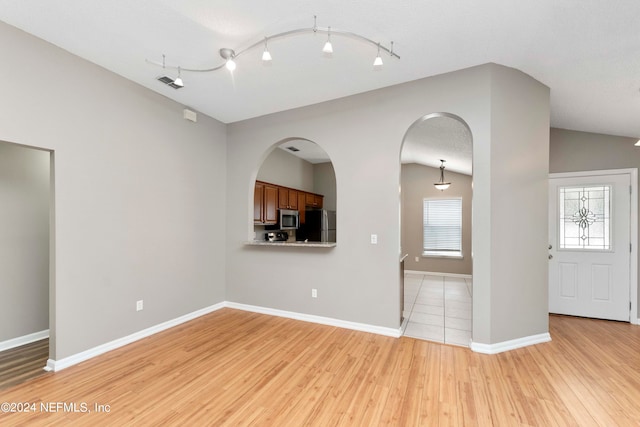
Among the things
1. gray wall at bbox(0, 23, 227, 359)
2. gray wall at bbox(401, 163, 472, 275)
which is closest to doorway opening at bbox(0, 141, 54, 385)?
gray wall at bbox(0, 23, 227, 359)

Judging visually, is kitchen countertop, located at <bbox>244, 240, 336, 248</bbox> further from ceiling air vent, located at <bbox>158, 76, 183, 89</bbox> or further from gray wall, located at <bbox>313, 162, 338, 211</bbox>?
gray wall, located at <bbox>313, 162, 338, 211</bbox>

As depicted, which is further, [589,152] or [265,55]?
[589,152]

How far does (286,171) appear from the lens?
6578 millimetres

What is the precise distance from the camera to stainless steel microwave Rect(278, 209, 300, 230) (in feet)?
17.9

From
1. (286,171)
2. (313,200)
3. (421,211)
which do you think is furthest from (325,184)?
(421,211)

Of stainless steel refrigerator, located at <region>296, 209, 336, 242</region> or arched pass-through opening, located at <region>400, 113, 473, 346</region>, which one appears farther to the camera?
stainless steel refrigerator, located at <region>296, 209, 336, 242</region>

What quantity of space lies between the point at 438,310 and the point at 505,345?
142 centimetres

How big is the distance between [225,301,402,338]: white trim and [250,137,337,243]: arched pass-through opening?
4.02ft

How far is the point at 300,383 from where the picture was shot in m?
2.33

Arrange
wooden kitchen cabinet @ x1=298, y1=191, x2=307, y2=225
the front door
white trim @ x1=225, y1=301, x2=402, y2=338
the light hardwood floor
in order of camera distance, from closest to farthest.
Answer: the light hardwood floor → white trim @ x1=225, y1=301, x2=402, y2=338 → the front door → wooden kitchen cabinet @ x1=298, y1=191, x2=307, y2=225

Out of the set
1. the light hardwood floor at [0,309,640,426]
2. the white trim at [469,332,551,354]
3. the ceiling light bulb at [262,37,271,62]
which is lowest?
the light hardwood floor at [0,309,640,426]

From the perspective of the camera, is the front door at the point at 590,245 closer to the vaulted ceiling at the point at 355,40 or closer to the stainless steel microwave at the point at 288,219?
the vaulted ceiling at the point at 355,40

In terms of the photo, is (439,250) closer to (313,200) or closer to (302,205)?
(313,200)

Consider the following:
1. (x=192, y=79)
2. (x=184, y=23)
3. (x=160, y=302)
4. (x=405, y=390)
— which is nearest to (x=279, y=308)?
(x=160, y=302)
